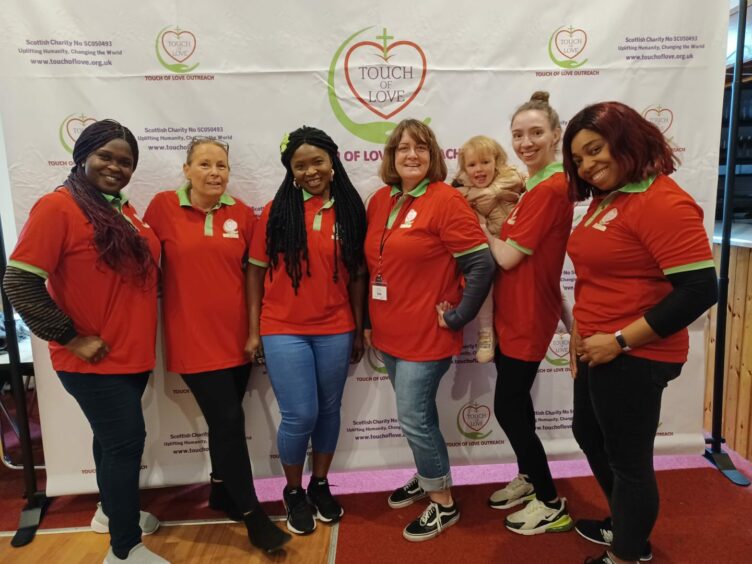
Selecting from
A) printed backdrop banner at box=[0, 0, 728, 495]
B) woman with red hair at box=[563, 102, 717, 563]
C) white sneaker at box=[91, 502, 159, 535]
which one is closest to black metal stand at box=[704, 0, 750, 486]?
printed backdrop banner at box=[0, 0, 728, 495]

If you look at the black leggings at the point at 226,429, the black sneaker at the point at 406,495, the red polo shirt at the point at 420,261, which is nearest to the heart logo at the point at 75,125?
the black leggings at the point at 226,429

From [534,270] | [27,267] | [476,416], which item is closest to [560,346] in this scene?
[476,416]

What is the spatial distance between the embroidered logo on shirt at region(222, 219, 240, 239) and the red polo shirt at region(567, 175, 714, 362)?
4.34 feet

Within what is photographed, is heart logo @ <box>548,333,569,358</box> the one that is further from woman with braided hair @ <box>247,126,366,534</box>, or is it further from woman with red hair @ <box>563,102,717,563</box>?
woman with braided hair @ <box>247,126,366,534</box>

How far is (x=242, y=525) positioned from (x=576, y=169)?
2.07 meters

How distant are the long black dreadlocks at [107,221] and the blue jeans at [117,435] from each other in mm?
408

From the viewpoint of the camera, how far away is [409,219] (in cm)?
191

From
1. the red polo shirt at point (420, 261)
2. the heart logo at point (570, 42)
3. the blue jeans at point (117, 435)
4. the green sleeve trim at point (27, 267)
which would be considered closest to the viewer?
the green sleeve trim at point (27, 267)

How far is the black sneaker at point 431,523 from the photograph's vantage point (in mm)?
2098

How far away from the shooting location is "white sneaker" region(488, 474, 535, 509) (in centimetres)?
229

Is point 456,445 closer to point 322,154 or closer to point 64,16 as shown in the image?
point 322,154

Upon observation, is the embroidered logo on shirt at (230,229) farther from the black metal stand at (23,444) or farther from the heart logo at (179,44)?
the black metal stand at (23,444)

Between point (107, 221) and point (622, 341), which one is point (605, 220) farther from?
point (107, 221)

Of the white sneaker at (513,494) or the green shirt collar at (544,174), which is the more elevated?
the green shirt collar at (544,174)
